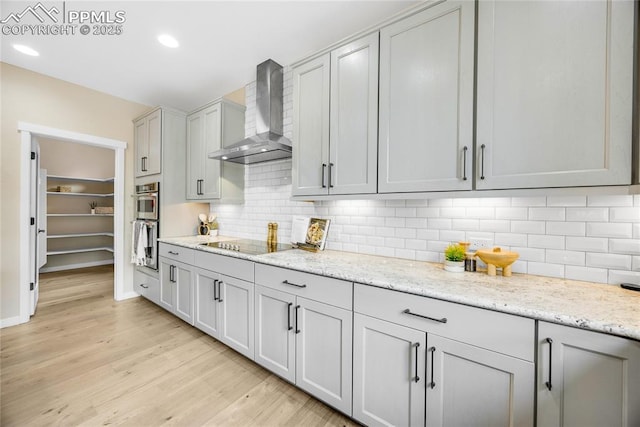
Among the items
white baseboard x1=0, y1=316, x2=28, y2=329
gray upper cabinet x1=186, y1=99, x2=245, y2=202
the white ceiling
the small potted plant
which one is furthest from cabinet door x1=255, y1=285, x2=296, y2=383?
white baseboard x1=0, y1=316, x2=28, y2=329

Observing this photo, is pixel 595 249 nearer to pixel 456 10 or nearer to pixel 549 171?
pixel 549 171

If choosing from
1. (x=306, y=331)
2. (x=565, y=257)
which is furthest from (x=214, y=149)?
(x=565, y=257)

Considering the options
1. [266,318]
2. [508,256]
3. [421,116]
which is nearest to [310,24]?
[421,116]

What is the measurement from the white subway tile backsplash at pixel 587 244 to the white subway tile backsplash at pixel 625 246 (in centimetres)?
2

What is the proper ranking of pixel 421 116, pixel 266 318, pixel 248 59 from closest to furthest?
pixel 421 116
pixel 266 318
pixel 248 59

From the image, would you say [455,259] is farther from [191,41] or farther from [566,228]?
[191,41]

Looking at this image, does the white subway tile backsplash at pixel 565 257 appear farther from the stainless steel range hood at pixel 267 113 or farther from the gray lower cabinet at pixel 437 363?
the stainless steel range hood at pixel 267 113

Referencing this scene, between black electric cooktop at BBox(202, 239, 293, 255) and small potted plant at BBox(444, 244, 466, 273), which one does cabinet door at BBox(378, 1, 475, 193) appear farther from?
black electric cooktop at BBox(202, 239, 293, 255)

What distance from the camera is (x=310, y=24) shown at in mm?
2143

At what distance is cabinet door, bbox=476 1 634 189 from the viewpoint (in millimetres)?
1067

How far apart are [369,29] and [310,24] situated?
665 mm

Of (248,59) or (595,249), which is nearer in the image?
(595,249)

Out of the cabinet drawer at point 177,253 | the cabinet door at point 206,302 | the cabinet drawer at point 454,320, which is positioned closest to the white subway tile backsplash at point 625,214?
the cabinet drawer at point 454,320

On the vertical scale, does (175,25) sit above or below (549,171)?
above
